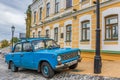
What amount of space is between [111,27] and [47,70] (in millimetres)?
5934

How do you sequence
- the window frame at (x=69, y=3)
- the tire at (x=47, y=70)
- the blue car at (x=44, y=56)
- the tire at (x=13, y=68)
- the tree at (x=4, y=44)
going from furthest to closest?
the tree at (x=4, y=44) → the window frame at (x=69, y=3) → the tire at (x=13, y=68) → the tire at (x=47, y=70) → the blue car at (x=44, y=56)

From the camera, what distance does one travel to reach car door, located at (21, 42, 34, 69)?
10.5m

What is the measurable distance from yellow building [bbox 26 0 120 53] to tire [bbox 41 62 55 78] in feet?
17.0

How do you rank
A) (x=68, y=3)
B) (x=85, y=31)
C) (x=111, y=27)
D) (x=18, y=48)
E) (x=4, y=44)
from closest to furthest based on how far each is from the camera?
(x=18, y=48)
(x=111, y=27)
(x=85, y=31)
(x=68, y=3)
(x=4, y=44)

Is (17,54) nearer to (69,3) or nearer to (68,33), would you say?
(68,33)

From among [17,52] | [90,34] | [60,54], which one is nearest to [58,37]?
[90,34]

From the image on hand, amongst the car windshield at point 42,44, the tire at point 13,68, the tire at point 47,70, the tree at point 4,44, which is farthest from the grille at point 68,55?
the tree at point 4,44

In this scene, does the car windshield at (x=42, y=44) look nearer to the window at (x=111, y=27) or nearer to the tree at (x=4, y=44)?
the window at (x=111, y=27)

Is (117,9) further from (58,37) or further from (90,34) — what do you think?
(58,37)

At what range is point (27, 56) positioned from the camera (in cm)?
1075

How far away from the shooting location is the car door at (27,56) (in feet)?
34.3

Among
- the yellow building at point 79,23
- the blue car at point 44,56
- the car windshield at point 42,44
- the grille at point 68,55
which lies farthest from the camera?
the yellow building at point 79,23

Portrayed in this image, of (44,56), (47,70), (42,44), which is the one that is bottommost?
(47,70)

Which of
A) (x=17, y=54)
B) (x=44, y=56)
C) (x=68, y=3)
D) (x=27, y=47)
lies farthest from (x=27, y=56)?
(x=68, y=3)
